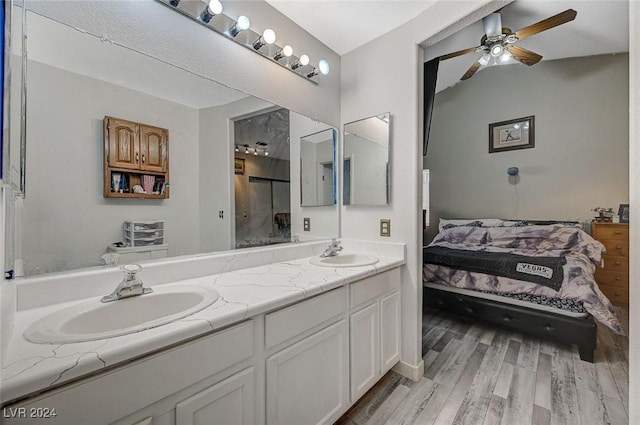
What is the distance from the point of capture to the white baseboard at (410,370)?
5.83 ft

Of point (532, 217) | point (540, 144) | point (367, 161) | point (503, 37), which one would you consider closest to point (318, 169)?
point (367, 161)

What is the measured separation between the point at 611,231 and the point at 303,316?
412cm

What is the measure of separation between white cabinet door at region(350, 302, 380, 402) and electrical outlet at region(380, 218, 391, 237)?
1.75ft

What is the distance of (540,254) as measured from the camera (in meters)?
2.71

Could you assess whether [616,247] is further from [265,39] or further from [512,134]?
[265,39]

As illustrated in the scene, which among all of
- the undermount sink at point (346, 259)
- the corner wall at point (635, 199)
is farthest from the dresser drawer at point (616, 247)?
the corner wall at point (635, 199)

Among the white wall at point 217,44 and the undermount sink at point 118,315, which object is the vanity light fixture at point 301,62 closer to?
the white wall at point 217,44

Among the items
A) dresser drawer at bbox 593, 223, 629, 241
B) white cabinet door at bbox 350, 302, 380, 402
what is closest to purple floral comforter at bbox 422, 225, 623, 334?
dresser drawer at bbox 593, 223, 629, 241

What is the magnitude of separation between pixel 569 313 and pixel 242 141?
8.97 ft

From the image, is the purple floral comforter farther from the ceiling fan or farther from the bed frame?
the ceiling fan

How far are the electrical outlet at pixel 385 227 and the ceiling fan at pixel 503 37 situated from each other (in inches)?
71.0

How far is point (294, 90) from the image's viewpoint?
1.82 m

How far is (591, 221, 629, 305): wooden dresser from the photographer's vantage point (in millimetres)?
3102

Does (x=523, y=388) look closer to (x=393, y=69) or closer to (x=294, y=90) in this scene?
(x=393, y=69)
